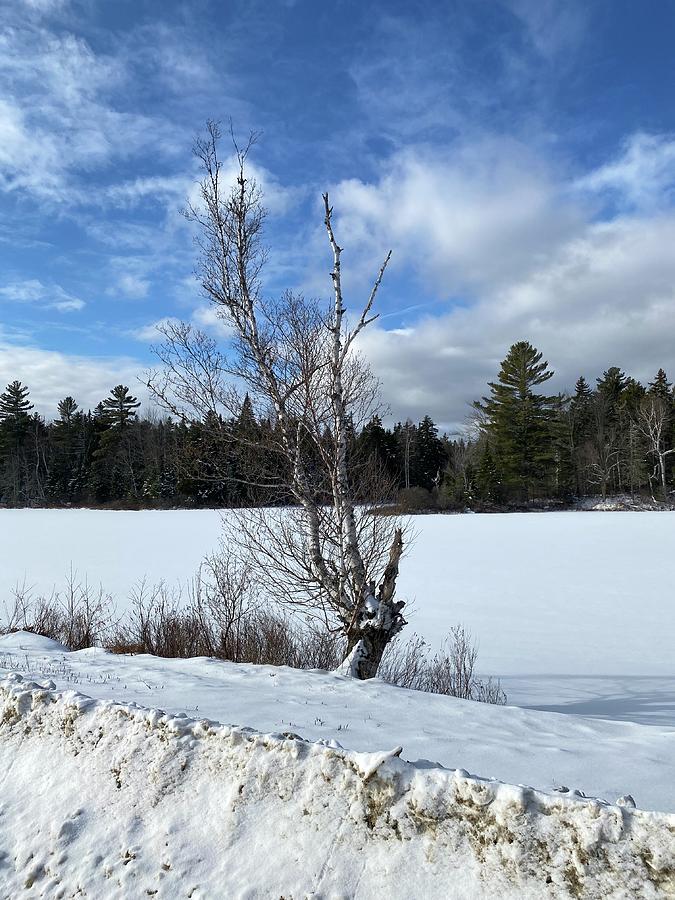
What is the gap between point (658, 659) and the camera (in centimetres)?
1073

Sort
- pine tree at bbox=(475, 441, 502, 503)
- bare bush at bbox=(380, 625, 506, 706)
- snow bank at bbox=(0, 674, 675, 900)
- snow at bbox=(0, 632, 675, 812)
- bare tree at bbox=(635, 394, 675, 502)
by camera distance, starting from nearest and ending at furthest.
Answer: snow bank at bbox=(0, 674, 675, 900)
snow at bbox=(0, 632, 675, 812)
bare bush at bbox=(380, 625, 506, 706)
bare tree at bbox=(635, 394, 675, 502)
pine tree at bbox=(475, 441, 502, 503)

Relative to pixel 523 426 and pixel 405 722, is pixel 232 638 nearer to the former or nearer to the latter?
pixel 405 722

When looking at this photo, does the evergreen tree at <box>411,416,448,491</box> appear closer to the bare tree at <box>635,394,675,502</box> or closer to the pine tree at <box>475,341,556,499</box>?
the pine tree at <box>475,341,556,499</box>

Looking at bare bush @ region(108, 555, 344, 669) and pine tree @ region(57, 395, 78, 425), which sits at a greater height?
pine tree @ region(57, 395, 78, 425)

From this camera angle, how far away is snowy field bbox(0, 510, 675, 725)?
9781mm

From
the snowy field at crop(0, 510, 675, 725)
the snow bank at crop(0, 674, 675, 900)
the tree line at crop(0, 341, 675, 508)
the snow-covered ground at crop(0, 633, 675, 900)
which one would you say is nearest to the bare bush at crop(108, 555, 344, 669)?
the snowy field at crop(0, 510, 675, 725)

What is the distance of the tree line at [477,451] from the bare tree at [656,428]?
109mm

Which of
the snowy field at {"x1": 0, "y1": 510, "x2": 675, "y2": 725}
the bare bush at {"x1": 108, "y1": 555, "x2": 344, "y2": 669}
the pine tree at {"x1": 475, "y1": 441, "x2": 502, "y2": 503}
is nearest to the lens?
the bare bush at {"x1": 108, "y1": 555, "x2": 344, "y2": 669}

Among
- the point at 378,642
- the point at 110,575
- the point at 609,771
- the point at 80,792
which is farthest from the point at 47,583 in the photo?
the point at 609,771

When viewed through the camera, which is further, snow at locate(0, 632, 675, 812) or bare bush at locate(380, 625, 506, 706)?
bare bush at locate(380, 625, 506, 706)

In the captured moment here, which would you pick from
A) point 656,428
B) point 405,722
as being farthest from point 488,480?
point 405,722

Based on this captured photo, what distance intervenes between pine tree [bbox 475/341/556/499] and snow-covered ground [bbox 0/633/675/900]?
4481 cm

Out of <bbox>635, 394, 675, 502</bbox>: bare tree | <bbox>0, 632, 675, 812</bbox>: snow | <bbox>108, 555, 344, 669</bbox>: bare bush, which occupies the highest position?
<bbox>635, 394, 675, 502</bbox>: bare tree

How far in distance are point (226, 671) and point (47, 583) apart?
1471 cm
